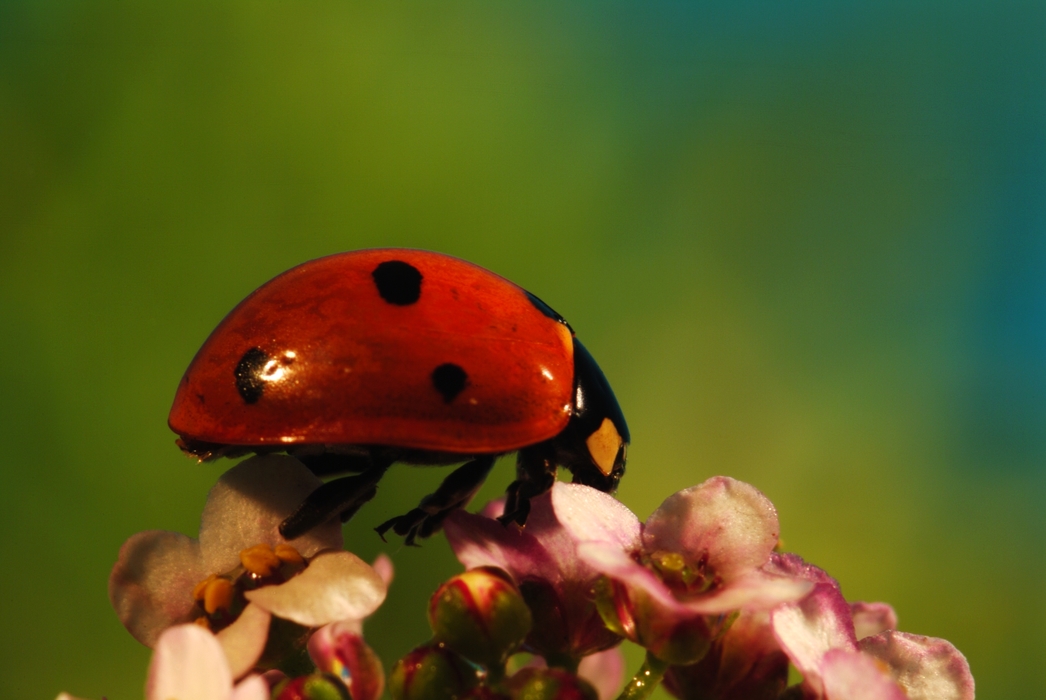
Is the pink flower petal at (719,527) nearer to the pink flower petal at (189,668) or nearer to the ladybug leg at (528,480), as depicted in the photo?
the ladybug leg at (528,480)

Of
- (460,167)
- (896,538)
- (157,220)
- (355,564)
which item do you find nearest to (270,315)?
(355,564)

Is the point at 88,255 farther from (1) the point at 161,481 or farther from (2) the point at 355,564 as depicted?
(2) the point at 355,564

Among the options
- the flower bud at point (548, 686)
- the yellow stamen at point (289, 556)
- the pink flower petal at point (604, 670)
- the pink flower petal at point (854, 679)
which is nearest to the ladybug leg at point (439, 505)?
the yellow stamen at point (289, 556)

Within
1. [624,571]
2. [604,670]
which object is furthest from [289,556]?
[604,670]

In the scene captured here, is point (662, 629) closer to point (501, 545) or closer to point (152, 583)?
point (501, 545)

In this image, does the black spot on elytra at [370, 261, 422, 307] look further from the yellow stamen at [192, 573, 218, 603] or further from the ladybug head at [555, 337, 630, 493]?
the yellow stamen at [192, 573, 218, 603]
